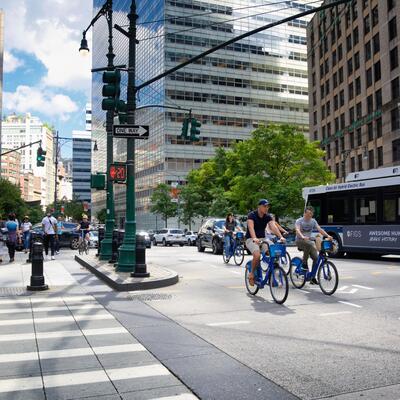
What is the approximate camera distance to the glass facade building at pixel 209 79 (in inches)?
3140

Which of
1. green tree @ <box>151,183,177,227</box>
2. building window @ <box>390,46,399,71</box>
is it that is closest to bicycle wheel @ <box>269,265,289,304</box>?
building window @ <box>390,46,399,71</box>

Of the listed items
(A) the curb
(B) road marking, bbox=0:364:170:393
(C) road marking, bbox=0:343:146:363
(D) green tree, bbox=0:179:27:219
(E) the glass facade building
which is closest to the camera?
(B) road marking, bbox=0:364:170:393

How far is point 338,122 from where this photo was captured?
6172cm

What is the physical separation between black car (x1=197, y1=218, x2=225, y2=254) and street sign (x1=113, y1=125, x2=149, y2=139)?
10172 mm

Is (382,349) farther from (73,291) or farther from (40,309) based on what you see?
(73,291)

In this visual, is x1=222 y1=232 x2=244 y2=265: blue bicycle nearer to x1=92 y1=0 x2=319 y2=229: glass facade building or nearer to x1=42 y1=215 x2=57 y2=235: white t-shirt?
x1=42 y1=215 x2=57 y2=235: white t-shirt

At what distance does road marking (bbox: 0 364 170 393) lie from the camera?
417 centimetres

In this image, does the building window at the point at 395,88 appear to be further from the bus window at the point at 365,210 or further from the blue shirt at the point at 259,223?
the blue shirt at the point at 259,223

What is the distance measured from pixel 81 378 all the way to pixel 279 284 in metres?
4.70

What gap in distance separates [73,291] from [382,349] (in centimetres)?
695

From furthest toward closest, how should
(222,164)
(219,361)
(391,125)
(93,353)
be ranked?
(222,164) < (391,125) < (93,353) < (219,361)

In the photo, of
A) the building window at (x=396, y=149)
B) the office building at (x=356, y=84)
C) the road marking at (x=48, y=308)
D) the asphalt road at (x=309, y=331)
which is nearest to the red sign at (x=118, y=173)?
the asphalt road at (x=309, y=331)

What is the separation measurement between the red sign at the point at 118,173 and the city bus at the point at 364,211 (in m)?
9.81

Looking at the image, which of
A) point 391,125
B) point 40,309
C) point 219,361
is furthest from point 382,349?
point 391,125
